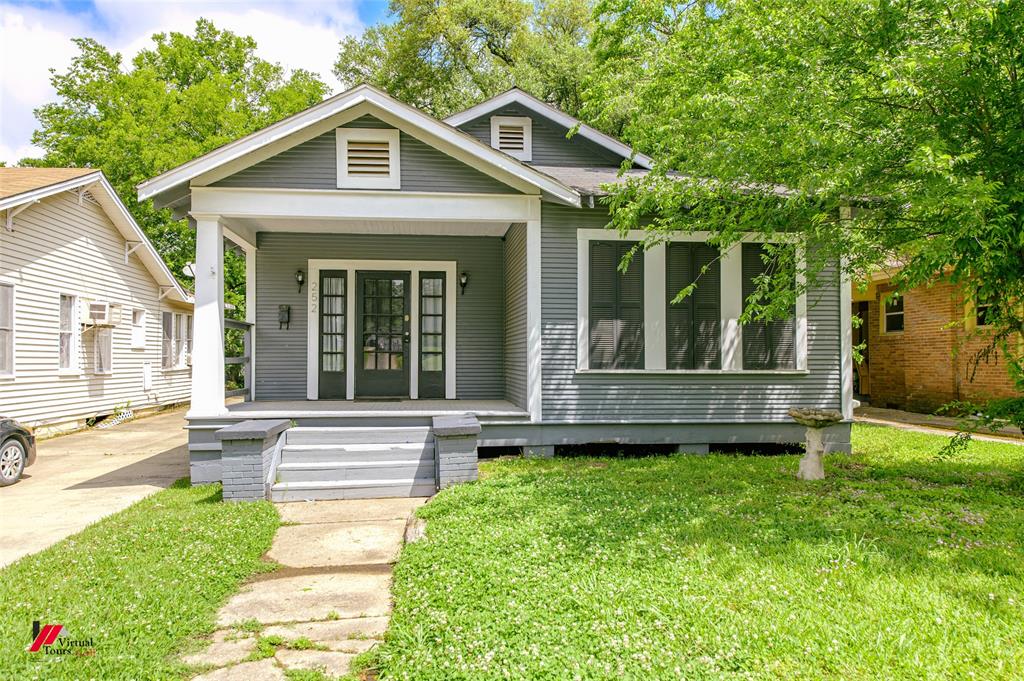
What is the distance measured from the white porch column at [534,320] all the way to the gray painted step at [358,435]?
1.38 metres

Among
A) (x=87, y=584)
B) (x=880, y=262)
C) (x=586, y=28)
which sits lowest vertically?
(x=87, y=584)

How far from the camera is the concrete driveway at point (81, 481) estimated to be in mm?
5117

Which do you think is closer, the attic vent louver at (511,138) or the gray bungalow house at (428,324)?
the gray bungalow house at (428,324)

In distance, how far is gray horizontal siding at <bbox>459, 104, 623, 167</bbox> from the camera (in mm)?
10352

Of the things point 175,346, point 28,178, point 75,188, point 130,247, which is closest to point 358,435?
point 75,188

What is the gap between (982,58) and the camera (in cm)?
441

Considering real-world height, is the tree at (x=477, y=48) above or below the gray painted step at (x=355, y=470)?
above

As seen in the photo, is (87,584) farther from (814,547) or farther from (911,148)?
(911,148)

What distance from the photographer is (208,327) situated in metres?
6.93

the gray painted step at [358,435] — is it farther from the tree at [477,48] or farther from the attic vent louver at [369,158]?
the tree at [477,48]

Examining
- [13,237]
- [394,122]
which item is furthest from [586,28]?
[13,237]

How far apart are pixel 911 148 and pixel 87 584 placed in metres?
6.50

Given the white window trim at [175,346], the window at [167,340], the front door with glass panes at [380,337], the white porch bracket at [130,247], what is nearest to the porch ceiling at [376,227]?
the front door with glass panes at [380,337]

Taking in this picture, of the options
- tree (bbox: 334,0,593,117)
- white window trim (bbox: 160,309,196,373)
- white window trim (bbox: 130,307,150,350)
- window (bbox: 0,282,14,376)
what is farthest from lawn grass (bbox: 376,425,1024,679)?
tree (bbox: 334,0,593,117)
